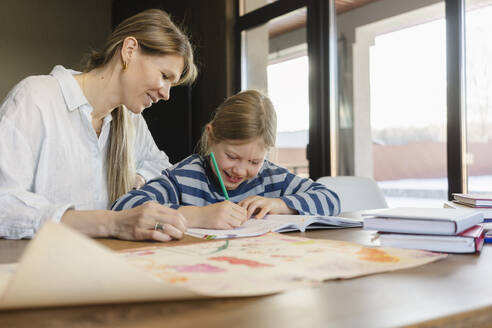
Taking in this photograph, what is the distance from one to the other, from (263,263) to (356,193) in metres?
1.44

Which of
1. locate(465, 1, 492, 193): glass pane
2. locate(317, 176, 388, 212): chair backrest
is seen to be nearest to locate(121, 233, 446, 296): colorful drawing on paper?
locate(317, 176, 388, 212): chair backrest

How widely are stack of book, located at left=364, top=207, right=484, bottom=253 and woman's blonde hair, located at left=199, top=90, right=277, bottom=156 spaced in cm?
68

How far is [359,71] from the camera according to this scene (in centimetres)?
302

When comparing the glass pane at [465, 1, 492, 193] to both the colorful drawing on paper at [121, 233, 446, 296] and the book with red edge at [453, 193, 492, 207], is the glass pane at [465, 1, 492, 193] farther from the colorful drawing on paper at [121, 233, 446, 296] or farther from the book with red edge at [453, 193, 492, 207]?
the colorful drawing on paper at [121, 233, 446, 296]

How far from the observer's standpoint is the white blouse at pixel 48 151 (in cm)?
93

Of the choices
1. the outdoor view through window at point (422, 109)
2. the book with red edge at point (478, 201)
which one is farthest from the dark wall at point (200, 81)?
the book with red edge at point (478, 201)

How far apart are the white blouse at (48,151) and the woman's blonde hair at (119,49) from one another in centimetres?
3

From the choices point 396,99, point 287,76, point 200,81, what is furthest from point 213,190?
point 200,81

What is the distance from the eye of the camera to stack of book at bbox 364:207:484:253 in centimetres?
70

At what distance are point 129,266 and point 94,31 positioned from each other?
5.22 metres

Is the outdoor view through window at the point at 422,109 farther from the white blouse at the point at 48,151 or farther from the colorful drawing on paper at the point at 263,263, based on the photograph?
the colorful drawing on paper at the point at 263,263

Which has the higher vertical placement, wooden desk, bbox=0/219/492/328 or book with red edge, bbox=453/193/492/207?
book with red edge, bbox=453/193/492/207

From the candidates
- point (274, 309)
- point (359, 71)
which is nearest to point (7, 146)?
point (274, 309)

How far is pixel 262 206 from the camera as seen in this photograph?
118 cm
